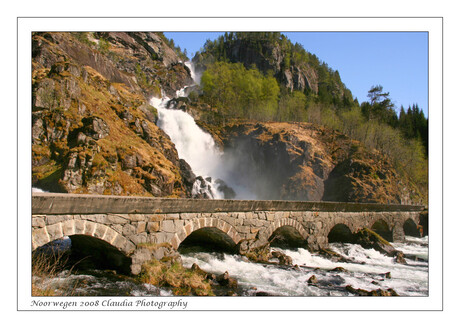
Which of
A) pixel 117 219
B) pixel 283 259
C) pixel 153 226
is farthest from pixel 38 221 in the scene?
pixel 283 259

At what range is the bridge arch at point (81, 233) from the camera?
6.12 metres

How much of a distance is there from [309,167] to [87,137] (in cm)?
2218

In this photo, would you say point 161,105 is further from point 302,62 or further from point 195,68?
point 302,62

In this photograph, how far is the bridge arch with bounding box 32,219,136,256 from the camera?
6.12 m

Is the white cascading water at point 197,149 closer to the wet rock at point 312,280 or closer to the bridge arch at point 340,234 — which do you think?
the bridge arch at point 340,234

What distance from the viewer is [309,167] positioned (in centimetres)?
3456

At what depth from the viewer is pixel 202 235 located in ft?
36.3

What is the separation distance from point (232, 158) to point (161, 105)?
49.6ft

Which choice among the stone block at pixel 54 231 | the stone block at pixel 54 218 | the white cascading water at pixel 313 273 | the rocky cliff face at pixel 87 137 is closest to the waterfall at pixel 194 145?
the rocky cliff face at pixel 87 137

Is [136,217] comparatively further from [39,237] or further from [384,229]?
[384,229]

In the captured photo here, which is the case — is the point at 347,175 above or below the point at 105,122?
below

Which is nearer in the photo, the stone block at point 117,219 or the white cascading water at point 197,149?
the stone block at point 117,219

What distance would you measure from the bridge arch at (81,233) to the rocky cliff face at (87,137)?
1404 centimetres

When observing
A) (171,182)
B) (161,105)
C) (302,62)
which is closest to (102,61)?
(161,105)
